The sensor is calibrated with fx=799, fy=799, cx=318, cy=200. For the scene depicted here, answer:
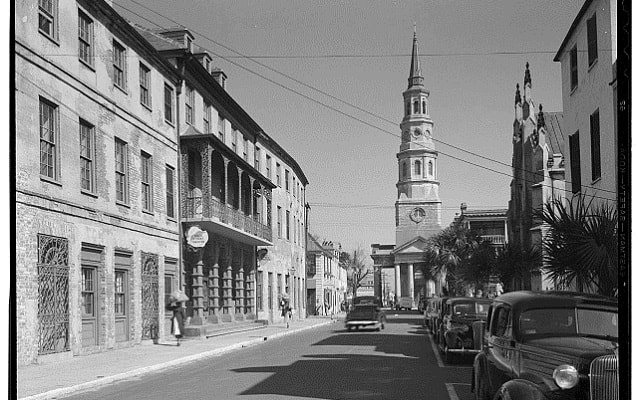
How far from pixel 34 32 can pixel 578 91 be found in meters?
3.31

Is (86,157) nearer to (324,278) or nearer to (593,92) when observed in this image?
(324,278)

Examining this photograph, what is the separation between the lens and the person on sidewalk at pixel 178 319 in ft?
17.0

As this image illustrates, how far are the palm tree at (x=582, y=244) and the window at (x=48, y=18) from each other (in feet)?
10.5

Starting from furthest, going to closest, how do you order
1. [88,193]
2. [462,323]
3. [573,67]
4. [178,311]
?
[462,323] → [178,311] → [573,67] → [88,193]

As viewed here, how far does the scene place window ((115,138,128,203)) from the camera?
16.2 ft

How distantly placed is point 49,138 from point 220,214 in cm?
123

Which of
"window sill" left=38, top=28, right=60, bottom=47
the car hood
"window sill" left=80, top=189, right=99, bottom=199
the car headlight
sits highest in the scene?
"window sill" left=38, top=28, right=60, bottom=47

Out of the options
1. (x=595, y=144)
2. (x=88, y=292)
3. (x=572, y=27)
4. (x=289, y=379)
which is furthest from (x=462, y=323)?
(x=88, y=292)

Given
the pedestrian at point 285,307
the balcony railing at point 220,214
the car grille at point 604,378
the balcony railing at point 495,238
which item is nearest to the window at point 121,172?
the balcony railing at point 220,214

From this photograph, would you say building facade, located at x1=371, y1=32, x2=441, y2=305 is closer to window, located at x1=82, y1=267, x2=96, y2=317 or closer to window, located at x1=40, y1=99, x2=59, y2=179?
window, located at x1=82, y1=267, x2=96, y2=317

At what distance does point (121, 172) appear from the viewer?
497 cm

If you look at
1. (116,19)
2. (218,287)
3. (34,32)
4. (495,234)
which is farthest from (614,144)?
(34,32)

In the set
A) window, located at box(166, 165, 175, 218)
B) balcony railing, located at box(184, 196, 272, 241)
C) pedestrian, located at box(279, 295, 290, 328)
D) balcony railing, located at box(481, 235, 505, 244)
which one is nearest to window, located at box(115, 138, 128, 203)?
window, located at box(166, 165, 175, 218)

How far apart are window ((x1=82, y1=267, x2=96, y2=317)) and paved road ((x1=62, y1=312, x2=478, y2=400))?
20.7 inches
